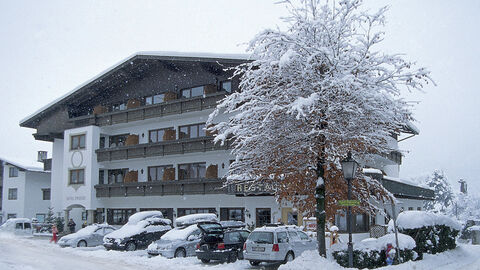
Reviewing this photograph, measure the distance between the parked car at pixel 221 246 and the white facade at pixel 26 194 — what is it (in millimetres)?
38499

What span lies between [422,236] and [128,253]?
14.3 metres

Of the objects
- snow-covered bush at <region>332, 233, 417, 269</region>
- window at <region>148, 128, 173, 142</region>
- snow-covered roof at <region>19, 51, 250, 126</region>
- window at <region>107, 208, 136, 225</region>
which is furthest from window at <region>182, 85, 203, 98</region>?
snow-covered bush at <region>332, 233, 417, 269</region>

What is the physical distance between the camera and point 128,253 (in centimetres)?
2523

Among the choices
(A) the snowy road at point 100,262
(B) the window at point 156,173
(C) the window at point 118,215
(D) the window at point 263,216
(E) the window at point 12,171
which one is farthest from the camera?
(E) the window at point 12,171

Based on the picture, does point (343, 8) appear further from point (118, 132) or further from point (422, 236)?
point (118, 132)

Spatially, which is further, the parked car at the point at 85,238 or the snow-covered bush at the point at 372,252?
the parked car at the point at 85,238

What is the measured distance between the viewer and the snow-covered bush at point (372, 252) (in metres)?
16.3

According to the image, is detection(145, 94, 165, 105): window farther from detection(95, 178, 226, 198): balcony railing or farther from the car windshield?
the car windshield

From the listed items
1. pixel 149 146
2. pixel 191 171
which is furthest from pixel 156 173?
pixel 191 171

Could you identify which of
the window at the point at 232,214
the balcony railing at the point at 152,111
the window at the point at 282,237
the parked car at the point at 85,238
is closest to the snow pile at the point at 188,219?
the window at the point at 232,214

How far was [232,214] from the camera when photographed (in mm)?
33750

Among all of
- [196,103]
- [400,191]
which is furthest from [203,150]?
[400,191]

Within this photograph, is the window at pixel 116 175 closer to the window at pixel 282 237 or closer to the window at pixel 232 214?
the window at pixel 232 214

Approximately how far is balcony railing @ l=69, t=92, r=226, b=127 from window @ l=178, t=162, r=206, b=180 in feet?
13.2
